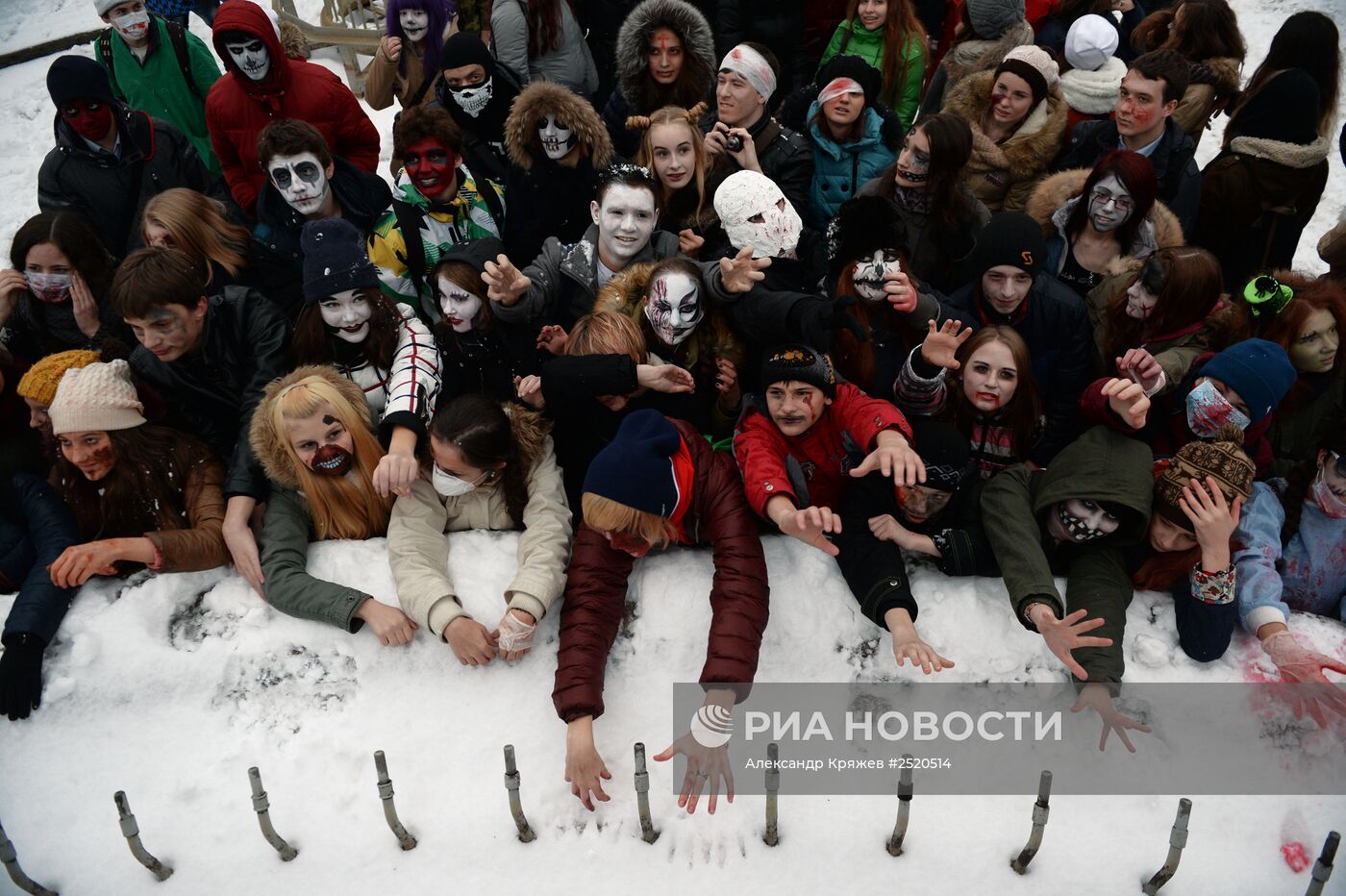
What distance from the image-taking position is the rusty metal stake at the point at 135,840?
3.15 meters

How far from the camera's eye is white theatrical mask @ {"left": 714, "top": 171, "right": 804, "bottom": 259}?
4.37m

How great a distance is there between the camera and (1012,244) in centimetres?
425

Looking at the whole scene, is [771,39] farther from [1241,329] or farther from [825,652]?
[825,652]

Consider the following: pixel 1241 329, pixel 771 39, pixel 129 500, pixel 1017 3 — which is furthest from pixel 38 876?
pixel 1017 3

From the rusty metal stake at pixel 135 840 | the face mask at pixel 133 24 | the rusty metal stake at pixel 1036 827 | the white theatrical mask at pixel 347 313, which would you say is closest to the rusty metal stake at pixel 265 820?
the rusty metal stake at pixel 135 840

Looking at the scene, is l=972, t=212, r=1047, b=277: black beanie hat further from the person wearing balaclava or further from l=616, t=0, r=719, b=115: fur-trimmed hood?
the person wearing balaclava

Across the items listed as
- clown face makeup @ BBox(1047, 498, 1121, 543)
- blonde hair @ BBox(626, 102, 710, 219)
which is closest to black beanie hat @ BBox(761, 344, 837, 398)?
clown face makeup @ BBox(1047, 498, 1121, 543)

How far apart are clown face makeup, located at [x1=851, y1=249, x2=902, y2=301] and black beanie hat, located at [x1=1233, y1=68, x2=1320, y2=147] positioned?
114 inches

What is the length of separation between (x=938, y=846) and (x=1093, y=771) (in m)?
0.71

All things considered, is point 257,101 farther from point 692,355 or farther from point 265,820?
point 265,820

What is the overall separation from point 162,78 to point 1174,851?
748 cm

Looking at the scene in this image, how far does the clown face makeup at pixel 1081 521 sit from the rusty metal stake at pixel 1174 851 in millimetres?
1061

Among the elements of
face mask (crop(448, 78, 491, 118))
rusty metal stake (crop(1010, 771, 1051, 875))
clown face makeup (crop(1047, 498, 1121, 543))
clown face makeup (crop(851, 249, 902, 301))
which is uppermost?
face mask (crop(448, 78, 491, 118))

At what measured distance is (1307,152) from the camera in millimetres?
5195
